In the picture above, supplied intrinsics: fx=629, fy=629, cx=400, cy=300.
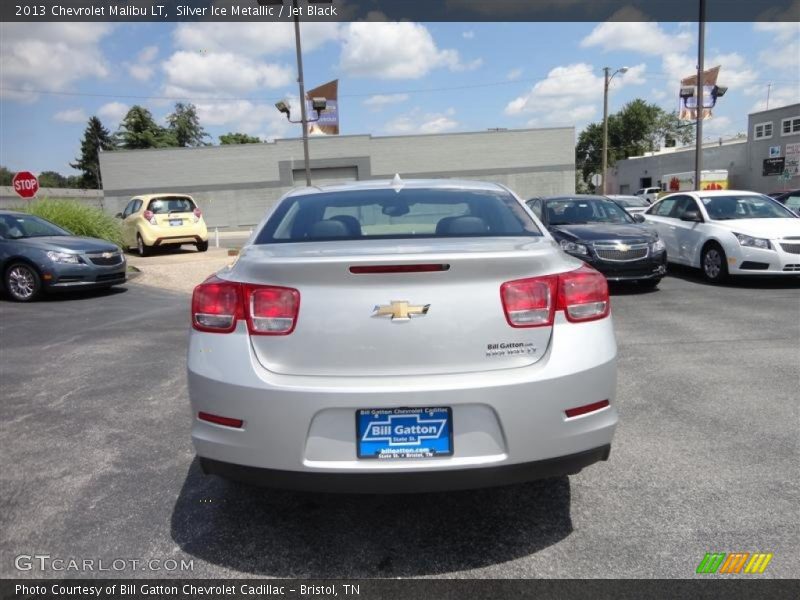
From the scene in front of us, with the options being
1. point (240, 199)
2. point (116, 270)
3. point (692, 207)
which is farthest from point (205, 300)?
point (240, 199)

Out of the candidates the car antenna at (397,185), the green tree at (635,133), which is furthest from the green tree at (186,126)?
the car antenna at (397,185)

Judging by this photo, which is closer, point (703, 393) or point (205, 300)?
point (205, 300)

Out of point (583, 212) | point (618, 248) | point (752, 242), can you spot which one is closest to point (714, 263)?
point (752, 242)

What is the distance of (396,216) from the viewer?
144 inches

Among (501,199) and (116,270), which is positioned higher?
(501,199)

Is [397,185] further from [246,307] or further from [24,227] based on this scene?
[24,227]

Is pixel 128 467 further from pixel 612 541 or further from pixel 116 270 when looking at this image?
pixel 116 270

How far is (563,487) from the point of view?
10.9 ft

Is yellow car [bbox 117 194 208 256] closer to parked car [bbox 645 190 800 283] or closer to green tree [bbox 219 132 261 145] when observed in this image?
parked car [bbox 645 190 800 283]

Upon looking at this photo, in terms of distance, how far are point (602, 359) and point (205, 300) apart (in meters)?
1.69

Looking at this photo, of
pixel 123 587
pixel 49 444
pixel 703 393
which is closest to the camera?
pixel 123 587

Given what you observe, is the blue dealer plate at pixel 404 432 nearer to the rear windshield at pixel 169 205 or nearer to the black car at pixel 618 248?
the black car at pixel 618 248

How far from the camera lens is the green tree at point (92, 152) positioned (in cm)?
9556

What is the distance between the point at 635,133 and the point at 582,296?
81.4m
